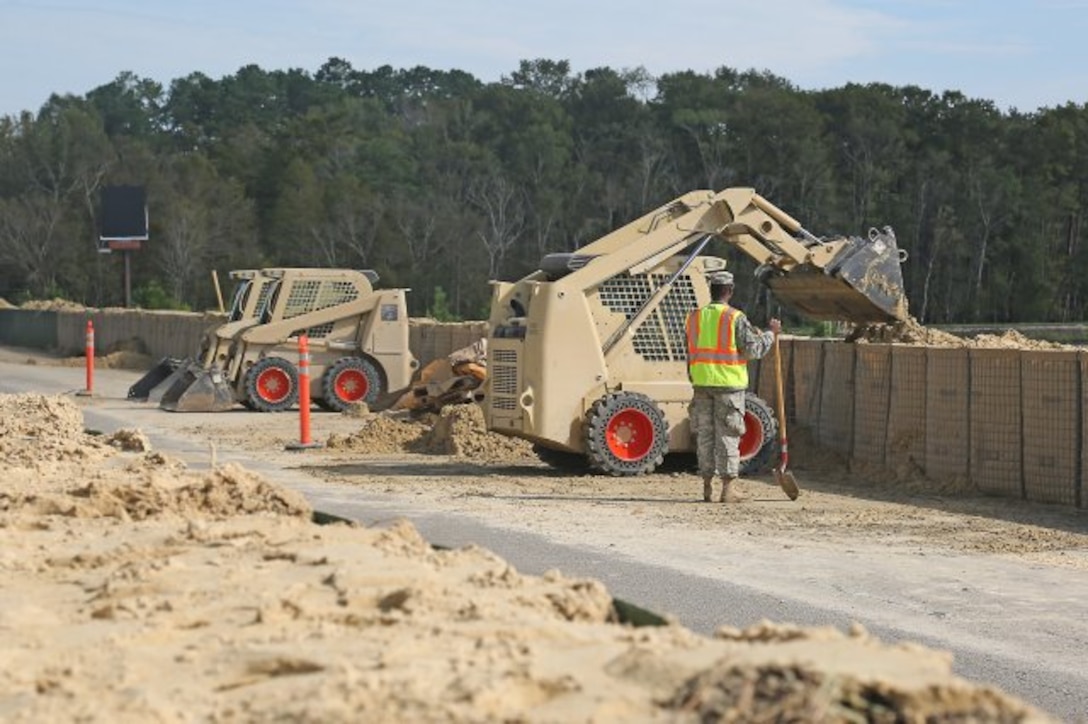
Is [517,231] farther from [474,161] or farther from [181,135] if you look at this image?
[181,135]

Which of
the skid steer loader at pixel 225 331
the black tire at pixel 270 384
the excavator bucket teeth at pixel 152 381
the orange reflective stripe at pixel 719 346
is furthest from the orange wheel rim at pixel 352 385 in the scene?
the orange reflective stripe at pixel 719 346

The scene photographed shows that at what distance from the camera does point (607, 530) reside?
14852mm

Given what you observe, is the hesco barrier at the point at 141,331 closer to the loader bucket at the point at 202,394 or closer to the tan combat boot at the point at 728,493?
the loader bucket at the point at 202,394

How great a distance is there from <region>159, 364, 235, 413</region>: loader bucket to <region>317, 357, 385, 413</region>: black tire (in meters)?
1.40

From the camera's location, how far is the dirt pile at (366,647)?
4.93 meters

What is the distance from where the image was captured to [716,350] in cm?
1681

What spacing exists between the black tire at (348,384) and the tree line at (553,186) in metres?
23.4

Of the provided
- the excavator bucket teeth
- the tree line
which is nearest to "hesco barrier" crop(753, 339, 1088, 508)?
the excavator bucket teeth

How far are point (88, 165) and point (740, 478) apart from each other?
237ft

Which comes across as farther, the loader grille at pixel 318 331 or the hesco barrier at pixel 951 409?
the loader grille at pixel 318 331

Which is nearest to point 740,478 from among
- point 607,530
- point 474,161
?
point 607,530

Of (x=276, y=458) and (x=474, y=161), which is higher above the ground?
(x=474, y=161)

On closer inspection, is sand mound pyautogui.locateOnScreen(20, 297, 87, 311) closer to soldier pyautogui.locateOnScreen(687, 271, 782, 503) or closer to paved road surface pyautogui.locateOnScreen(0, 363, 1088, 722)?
soldier pyautogui.locateOnScreen(687, 271, 782, 503)

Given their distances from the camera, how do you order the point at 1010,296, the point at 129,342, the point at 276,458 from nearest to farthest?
1. the point at 276,458
2. the point at 129,342
3. the point at 1010,296
